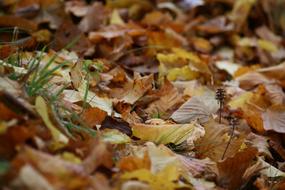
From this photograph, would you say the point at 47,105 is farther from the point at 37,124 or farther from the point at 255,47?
the point at 255,47

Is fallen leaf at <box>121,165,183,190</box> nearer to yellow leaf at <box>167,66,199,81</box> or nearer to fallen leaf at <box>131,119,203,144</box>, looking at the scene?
fallen leaf at <box>131,119,203,144</box>

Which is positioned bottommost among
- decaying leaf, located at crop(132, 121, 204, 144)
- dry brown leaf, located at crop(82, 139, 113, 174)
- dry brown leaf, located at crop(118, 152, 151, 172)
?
decaying leaf, located at crop(132, 121, 204, 144)

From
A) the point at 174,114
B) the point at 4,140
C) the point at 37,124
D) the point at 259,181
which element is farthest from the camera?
the point at 174,114

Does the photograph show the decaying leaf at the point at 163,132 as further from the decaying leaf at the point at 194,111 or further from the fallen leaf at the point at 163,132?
the decaying leaf at the point at 194,111

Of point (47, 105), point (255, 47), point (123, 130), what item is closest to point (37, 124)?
point (47, 105)

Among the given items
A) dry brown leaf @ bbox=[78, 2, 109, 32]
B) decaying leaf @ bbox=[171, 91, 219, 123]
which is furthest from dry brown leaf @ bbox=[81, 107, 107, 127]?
dry brown leaf @ bbox=[78, 2, 109, 32]

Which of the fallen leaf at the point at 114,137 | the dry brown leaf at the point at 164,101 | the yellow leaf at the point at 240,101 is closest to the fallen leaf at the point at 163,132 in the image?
the fallen leaf at the point at 114,137

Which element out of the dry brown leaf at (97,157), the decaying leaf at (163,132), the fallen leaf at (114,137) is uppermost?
the dry brown leaf at (97,157)

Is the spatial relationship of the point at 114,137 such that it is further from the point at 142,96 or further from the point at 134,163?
the point at 142,96
